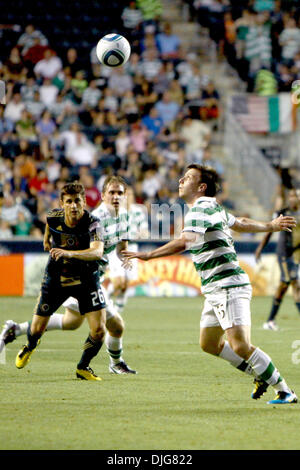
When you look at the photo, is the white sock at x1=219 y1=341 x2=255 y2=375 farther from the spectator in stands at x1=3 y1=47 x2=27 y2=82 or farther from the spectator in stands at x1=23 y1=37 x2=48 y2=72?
the spectator in stands at x1=23 y1=37 x2=48 y2=72

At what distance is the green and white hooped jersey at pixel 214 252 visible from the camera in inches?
300

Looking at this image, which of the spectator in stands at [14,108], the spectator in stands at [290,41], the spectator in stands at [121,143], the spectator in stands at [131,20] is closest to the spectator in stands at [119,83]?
the spectator in stands at [121,143]

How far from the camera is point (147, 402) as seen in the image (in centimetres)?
794

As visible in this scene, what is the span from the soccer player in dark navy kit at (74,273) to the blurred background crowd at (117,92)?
36.2 feet

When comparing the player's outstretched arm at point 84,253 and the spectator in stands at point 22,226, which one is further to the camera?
the spectator in stands at point 22,226

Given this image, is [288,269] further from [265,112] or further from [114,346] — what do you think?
[265,112]

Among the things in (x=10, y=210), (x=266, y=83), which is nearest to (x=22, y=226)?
(x=10, y=210)

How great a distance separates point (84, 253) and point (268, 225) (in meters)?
1.98

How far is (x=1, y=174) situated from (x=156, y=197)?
3527 mm

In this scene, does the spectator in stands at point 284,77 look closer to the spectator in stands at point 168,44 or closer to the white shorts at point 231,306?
the spectator in stands at point 168,44

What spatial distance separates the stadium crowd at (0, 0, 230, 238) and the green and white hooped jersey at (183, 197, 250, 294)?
12754mm

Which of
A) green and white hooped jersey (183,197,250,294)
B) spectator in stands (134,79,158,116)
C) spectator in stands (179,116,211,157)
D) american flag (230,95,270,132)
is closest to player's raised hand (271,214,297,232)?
green and white hooped jersey (183,197,250,294)

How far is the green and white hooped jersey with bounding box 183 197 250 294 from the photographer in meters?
7.62

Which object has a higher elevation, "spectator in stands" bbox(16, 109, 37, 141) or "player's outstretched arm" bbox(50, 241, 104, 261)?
"spectator in stands" bbox(16, 109, 37, 141)
